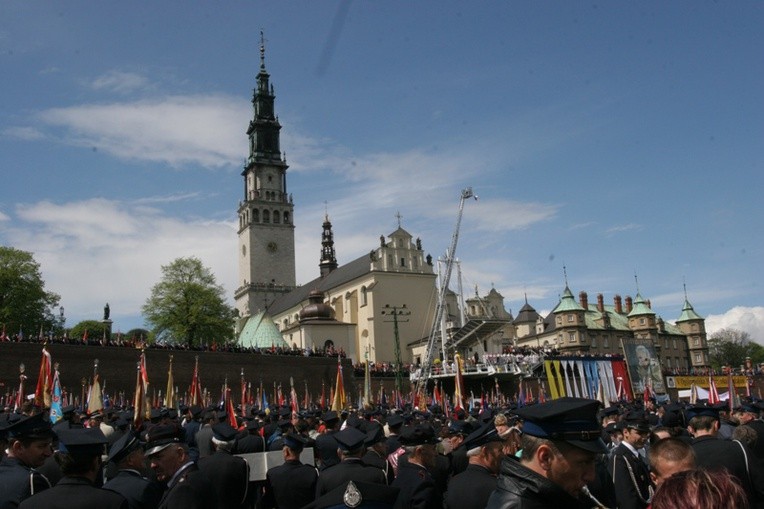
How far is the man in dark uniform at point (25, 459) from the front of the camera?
5.71m

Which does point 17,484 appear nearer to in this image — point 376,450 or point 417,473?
point 417,473

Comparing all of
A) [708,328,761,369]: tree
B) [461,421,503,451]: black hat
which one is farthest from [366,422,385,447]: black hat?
[708,328,761,369]: tree

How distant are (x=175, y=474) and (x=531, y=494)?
12.7ft

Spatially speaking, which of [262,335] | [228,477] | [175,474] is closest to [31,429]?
[175,474]

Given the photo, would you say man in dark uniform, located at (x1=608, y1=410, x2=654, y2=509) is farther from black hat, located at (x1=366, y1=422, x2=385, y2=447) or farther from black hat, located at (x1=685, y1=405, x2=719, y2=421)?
black hat, located at (x1=366, y1=422, x2=385, y2=447)

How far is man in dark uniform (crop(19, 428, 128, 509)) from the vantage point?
4.55m

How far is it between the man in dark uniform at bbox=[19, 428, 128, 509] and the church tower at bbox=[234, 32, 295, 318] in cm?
10161

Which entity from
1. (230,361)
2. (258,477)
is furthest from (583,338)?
(258,477)

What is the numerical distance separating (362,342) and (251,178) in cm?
4532

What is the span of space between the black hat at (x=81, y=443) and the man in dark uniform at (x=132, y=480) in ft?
2.70

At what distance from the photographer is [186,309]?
71.0 m

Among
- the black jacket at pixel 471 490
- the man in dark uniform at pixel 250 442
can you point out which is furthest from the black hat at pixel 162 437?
the man in dark uniform at pixel 250 442

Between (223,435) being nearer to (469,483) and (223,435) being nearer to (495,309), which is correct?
(469,483)

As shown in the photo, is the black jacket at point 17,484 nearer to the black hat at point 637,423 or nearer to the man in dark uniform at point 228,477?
the man in dark uniform at point 228,477
